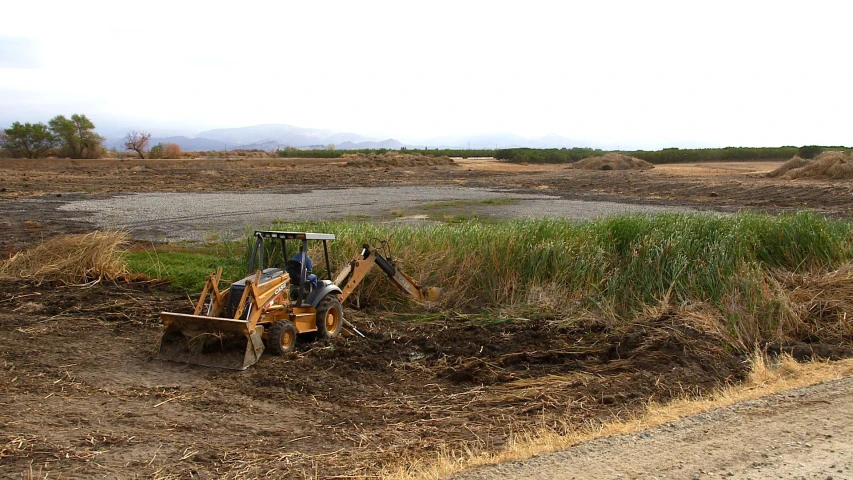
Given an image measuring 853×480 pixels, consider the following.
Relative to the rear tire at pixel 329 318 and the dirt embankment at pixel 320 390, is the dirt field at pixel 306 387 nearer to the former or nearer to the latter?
the dirt embankment at pixel 320 390

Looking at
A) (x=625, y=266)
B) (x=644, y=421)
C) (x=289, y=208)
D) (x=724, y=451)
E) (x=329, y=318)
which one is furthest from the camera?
(x=289, y=208)

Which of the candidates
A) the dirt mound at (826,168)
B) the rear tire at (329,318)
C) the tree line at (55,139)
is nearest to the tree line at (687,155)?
the dirt mound at (826,168)

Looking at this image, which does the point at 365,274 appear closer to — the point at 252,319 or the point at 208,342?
the point at 252,319

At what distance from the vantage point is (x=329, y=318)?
9.63 metres

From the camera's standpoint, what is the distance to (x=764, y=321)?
1051 centimetres

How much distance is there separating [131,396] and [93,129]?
6381cm

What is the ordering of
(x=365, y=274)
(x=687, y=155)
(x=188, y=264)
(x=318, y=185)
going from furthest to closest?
1. (x=687, y=155)
2. (x=318, y=185)
3. (x=188, y=264)
4. (x=365, y=274)

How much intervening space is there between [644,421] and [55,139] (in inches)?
2607

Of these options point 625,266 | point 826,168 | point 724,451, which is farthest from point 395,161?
point 724,451

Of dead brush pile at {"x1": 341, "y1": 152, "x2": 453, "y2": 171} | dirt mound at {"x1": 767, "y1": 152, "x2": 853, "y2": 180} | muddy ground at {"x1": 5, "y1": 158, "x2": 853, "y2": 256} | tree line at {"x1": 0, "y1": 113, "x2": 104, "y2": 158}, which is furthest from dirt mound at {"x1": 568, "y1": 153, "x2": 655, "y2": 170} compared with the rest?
tree line at {"x1": 0, "y1": 113, "x2": 104, "y2": 158}

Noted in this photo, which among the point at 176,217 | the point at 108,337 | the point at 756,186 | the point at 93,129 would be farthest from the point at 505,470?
the point at 93,129

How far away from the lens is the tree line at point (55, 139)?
61.4 metres

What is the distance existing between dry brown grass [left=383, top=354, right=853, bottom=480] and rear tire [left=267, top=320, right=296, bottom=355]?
3.37m

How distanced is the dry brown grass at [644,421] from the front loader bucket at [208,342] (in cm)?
327
